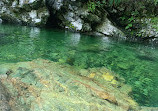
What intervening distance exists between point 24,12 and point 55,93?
11848 mm

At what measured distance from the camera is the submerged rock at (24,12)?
11.9 meters

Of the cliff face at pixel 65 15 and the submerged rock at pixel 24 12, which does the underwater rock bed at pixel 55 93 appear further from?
the submerged rock at pixel 24 12

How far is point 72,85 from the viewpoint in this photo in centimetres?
279

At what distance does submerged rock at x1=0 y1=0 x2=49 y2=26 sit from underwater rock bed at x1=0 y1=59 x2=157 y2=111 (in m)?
9.94

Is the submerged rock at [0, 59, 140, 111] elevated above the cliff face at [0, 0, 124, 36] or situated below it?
below

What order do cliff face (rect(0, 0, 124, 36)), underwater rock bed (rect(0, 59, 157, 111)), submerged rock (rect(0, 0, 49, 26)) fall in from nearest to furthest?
underwater rock bed (rect(0, 59, 157, 111)), submerged rock (rect(0, 0, 49, 26)), cliff face (rect(0, 0, 124, 36))

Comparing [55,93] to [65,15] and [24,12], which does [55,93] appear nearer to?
[65,15]

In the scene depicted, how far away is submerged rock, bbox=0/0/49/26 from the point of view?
11.9 m

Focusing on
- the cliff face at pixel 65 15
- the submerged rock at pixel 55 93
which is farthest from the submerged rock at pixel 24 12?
the submerged rock at pixel 55 93

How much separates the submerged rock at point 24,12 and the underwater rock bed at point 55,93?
32.6 feet

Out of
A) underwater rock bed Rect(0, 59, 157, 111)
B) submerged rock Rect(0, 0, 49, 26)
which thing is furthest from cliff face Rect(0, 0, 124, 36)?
underwater rock bed Rect(0, 59, 157, 111)

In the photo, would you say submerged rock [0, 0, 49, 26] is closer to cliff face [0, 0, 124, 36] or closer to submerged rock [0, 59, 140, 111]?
cliff face [0, 0, 124, 36]

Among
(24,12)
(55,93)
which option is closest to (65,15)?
(24,12)

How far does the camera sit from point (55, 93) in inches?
93.7
